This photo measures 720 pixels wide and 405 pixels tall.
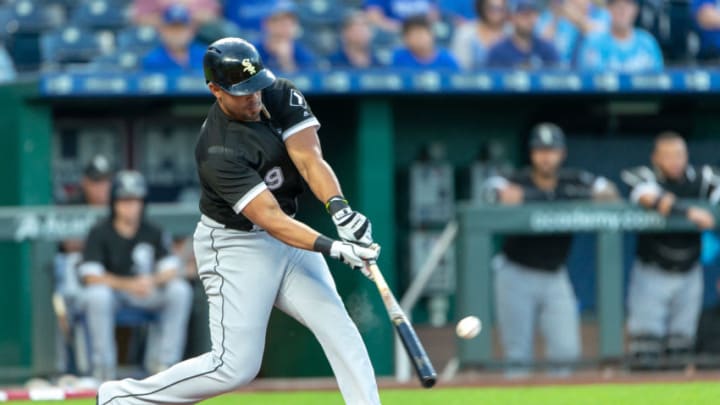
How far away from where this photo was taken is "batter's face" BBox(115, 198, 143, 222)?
337 inches

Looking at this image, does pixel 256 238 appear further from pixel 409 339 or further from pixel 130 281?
pixel 130 281

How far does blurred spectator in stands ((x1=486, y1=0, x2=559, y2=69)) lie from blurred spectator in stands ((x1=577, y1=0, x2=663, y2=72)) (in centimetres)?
24

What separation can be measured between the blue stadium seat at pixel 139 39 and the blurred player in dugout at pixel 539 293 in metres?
2.68

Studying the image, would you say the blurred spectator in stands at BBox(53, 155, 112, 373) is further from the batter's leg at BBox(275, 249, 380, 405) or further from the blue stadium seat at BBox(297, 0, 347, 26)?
the batter's leg at BBox(275, 249, 380, 405)

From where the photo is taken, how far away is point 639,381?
802 cm

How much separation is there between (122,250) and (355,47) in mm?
2235

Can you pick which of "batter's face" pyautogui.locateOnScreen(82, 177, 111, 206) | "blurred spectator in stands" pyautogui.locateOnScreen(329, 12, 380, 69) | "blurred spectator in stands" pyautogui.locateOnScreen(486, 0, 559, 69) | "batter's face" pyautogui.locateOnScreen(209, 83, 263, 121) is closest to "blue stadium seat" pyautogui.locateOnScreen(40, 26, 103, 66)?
"batter's face" pyautogui.locateOnScreen(82, 177, 111, 206)

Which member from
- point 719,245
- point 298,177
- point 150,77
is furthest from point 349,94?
point 298,177

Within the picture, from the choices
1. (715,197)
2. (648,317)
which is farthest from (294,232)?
(715,197)

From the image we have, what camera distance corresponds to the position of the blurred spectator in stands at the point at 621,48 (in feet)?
32.8

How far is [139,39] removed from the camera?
9.76 metres

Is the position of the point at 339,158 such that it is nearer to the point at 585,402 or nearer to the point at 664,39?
the point at 664,39

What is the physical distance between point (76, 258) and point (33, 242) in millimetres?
267

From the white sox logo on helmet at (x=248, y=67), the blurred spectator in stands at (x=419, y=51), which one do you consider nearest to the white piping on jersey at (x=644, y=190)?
the blurred spectator in stands at (x=419, y=51)
